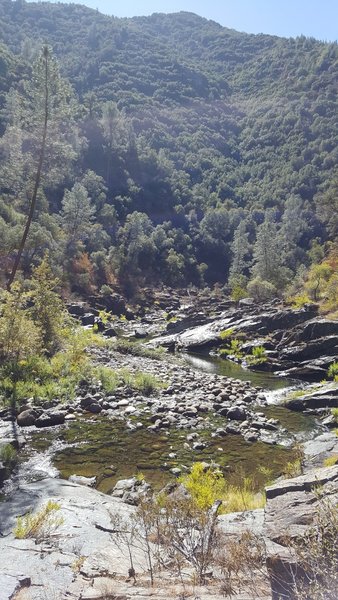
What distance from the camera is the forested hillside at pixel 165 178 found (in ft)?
134

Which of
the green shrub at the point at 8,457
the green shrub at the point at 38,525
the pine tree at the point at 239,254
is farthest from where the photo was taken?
the pine tree at the point at 239,254

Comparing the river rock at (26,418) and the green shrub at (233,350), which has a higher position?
the river rock at (26,418)

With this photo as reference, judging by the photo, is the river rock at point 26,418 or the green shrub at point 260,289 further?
the green shrub at point 260,289

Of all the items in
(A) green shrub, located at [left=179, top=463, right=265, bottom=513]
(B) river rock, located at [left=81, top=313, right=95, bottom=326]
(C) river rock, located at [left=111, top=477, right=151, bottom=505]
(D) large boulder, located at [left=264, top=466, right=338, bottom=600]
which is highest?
(D) large boulder, located at [left=264, top=466, right=338, bottom=600]

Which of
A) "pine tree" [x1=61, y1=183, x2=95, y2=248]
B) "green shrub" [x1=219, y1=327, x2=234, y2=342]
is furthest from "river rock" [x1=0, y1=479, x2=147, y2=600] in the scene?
"pine tree" [x1=61, y1=183, x2=95, y2=248]

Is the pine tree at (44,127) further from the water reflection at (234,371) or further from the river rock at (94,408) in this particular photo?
the water reflection at (234,371)

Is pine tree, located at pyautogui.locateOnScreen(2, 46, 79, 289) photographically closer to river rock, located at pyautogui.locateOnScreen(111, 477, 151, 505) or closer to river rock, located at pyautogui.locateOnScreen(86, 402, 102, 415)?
river rock, located at pyautogui.locateOnScreen(86, 402, 102, 415)

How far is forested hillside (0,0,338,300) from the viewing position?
134 ft

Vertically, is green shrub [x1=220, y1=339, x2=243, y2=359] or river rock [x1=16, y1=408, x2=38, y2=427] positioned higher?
river rock [x1=16, y1=408, x2=38, y2=427]

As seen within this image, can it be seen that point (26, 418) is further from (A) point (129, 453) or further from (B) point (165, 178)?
(B) point (165, 178)

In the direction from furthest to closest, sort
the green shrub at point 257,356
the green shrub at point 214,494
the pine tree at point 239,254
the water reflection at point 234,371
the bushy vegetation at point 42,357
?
the pine tree at point 239,254 → the green shrub at point 257,356 → the water reflection at point 234,371 → the bushy vegetation at point 42,357 → the green shrub at point 214,494

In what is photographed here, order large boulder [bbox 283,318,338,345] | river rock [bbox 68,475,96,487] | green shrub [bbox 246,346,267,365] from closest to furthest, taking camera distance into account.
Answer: river rock [bbox 68,475,96,487], green shrub [bbox 246,346,267,365], large boulder [bbox 283,318,338,345]

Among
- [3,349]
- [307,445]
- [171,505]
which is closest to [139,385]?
[3,349]


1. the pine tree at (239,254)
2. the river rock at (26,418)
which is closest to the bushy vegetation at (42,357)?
the river rock at (26,418)
